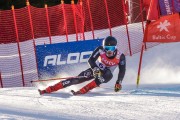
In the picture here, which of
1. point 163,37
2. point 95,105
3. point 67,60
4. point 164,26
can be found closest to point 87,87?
point 95,105

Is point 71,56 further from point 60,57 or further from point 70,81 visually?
point 70,81

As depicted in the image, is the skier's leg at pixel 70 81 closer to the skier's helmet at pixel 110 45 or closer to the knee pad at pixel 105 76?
the knee pad at pixel 105 76

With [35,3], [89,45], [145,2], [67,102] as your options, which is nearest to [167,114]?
[67,102]

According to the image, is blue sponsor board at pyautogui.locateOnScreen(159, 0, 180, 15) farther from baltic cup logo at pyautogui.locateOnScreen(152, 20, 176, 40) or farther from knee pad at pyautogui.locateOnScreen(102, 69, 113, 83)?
knee pad at pyautogui.locateOnScreen(102, 69, 113, 83)

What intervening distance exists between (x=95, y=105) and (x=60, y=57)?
4365 mm

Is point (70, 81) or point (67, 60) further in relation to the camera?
point (67, 60)

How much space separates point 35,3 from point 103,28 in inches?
411

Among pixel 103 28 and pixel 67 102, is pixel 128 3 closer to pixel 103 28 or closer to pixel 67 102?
pixel 103 28

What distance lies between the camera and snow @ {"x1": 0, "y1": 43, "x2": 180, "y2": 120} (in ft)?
21.8

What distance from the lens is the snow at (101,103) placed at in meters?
6.63

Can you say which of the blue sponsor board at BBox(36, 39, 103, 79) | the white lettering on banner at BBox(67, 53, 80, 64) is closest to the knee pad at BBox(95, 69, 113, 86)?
the blue sponsor board at BBox(36, 39, 103, 79)

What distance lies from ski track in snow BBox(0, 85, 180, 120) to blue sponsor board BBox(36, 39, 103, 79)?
1932mm

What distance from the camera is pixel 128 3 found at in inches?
844

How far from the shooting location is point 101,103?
777 centimetres
